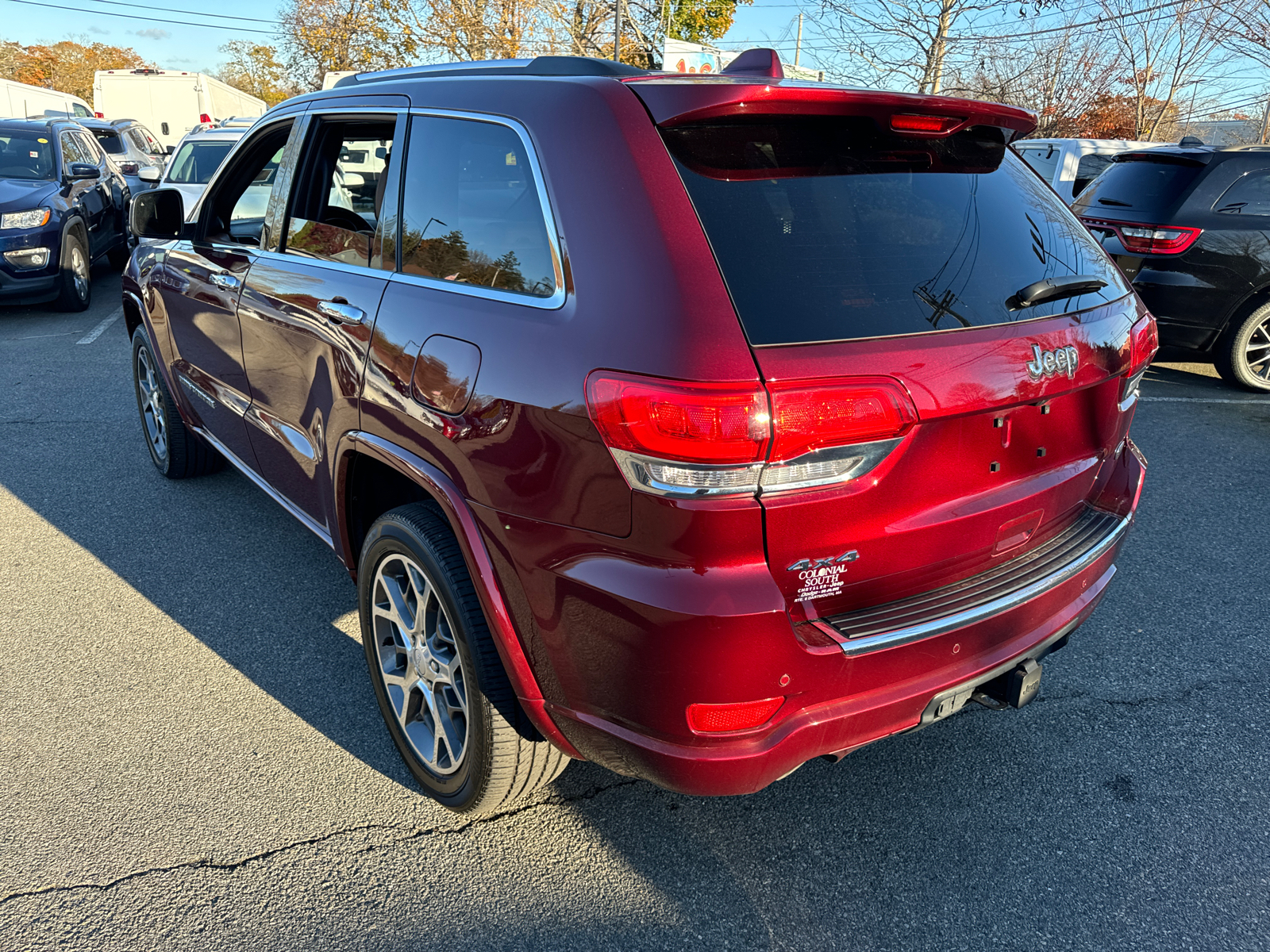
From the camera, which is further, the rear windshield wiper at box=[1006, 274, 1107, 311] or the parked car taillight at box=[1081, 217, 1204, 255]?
the parked car taillight at box=[1081, 217, 1204, 255]

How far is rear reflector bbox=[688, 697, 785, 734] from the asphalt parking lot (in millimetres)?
650

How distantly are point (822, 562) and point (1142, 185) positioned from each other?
22.1 ft

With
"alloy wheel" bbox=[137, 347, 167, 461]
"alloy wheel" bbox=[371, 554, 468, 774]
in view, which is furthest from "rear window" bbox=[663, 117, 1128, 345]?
"alloy wheel" bbox=[137, 347, 167, 461]

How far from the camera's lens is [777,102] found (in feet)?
6.43

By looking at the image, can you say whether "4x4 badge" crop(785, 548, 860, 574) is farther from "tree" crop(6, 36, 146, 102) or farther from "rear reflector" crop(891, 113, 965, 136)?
"tree" crop(6, 36, 146, 102)

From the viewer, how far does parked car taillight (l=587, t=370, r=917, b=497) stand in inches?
67.9

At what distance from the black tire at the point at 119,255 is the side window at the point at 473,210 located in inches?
420

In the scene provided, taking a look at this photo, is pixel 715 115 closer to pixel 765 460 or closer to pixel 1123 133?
pixel 765 460

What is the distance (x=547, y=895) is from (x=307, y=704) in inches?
47.5

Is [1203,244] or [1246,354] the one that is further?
[1246,354]

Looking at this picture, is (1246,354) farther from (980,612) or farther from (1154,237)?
(980,612)

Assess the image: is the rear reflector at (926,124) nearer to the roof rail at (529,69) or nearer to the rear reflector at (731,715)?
the roof rail at (529,69)

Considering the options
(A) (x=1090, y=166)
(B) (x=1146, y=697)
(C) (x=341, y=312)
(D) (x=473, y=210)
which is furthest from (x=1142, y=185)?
(C) (x=341, y=312)

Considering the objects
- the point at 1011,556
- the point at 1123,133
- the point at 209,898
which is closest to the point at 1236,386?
the point at 1011,556
